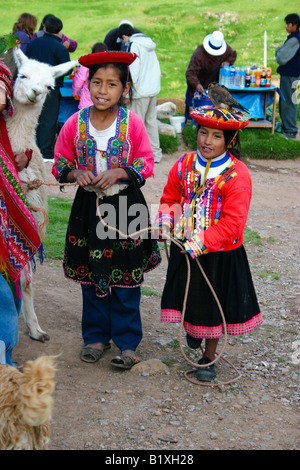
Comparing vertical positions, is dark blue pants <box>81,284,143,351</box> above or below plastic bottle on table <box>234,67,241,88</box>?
below

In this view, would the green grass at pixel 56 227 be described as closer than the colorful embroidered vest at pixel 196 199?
No

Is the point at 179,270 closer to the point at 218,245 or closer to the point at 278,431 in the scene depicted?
the point at 218,245

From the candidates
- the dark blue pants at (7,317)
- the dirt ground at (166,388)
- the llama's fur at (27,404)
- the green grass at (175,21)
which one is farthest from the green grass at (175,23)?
the llama's fur at (27,404)

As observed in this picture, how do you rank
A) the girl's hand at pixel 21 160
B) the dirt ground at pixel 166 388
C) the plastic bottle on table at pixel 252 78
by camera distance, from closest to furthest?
the dirt ground at pixel 166 388 < the girl's hand at pixel 21 160 < the plastic bottle on table at pixel 252 78

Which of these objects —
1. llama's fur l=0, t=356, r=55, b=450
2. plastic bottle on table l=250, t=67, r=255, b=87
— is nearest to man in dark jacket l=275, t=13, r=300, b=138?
plastic bottle on table l=250, t=67, r=255, b=87

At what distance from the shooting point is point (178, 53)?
16500 millimetres

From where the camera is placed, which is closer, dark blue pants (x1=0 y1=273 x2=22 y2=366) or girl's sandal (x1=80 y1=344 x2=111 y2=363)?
dark blue pants (x1=0 y1=273 x2=22 y2=366)

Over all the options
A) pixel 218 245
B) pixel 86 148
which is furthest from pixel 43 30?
pixel 218 245

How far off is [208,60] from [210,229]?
8.18m

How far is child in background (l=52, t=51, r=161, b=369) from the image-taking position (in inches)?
136

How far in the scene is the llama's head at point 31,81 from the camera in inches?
144

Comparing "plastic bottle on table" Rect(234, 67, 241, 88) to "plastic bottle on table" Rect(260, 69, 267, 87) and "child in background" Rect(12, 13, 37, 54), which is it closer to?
"plastic bottle on table" Rect(260, 69, 267, 87)

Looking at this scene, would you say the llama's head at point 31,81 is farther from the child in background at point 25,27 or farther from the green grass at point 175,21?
the green grass at point 175,21

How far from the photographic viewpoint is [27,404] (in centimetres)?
201
